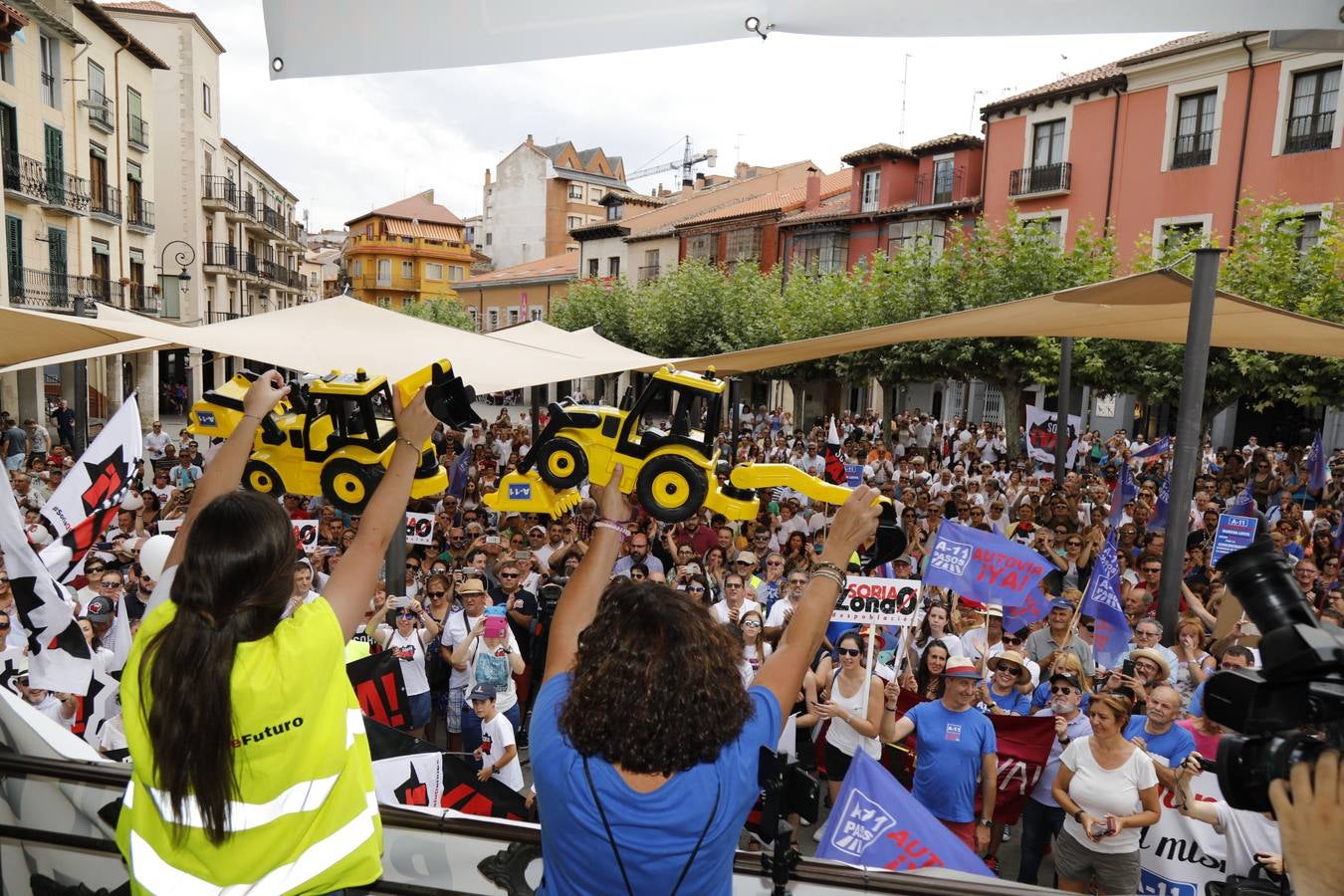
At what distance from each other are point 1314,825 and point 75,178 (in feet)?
99.3

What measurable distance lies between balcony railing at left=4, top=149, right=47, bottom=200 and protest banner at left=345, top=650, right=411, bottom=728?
2287 cm

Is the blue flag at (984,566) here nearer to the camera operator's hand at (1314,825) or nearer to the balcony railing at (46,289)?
the camera operator's hand at (1314,825)

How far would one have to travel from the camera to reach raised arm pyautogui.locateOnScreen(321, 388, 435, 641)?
192 cm

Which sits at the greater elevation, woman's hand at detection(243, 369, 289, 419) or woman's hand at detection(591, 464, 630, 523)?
woman's hand at detection(243, 369, 289, 419)

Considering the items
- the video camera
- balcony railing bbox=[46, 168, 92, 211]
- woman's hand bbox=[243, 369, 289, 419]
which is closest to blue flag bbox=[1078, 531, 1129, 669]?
the video camera

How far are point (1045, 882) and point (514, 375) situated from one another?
452 cm

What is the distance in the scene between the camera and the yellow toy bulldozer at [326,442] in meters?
4.61

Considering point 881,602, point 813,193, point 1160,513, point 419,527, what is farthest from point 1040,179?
point 881,602

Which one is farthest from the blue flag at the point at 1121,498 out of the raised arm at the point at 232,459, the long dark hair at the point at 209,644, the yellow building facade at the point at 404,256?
the yellow building facade at the point at 404,256

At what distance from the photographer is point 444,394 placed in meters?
2.64

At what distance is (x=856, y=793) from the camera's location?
4.16 metres

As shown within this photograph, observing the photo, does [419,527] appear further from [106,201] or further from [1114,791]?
[106,201]

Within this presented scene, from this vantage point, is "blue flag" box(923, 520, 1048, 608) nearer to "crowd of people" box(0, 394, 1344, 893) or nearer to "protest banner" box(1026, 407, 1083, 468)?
"crowd of people" box(0, 394, 1344, 893)

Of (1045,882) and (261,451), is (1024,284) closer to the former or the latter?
(1045,882)
